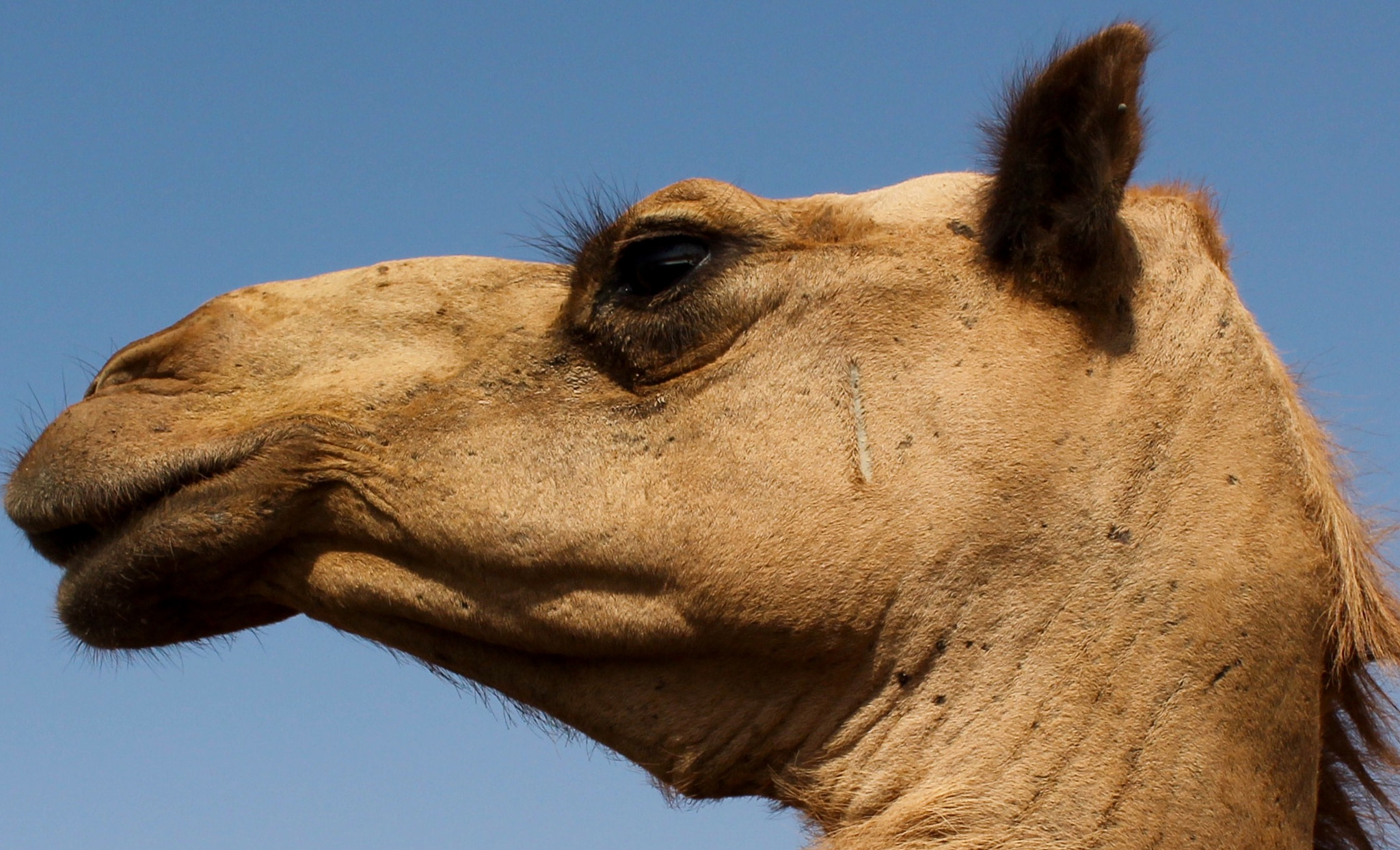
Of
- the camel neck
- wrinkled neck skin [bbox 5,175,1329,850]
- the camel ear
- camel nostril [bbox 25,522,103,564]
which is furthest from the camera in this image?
camel nostril [bbox 25,522,103,564]

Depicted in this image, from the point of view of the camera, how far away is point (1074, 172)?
4.33 meters

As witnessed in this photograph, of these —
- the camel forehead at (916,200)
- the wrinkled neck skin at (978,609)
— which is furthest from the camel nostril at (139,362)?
the camel forehead at (916,200)

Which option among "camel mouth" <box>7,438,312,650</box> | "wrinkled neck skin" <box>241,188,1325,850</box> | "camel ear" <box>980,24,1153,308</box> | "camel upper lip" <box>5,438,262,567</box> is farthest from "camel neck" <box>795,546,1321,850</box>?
"camel upper lip" <box>5,438,262,567</box>

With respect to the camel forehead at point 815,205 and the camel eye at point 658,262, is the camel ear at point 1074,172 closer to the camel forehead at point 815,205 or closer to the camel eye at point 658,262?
the camel forehead at point 815,205

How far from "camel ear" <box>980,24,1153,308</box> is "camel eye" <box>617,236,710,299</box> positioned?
2.78ft

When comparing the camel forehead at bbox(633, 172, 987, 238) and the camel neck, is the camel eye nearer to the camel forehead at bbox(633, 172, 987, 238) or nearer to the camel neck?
the camel forehead at bbox(633, 172, 987, 238)

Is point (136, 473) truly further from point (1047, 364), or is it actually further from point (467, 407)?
point (1047, 364)

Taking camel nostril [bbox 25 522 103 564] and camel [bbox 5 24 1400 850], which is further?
camel nostril [bbox 25 522 103 564]

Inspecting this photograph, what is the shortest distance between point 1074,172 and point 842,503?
1161mm

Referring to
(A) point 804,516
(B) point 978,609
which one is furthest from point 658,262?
(B) point 978,609

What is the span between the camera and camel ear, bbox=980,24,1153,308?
13.9 feet

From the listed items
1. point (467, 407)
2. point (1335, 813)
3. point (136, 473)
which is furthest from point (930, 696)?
point (136, 473)

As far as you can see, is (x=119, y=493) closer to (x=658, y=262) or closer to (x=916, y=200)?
(x=658, y=262)

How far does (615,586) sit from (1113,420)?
141cm
